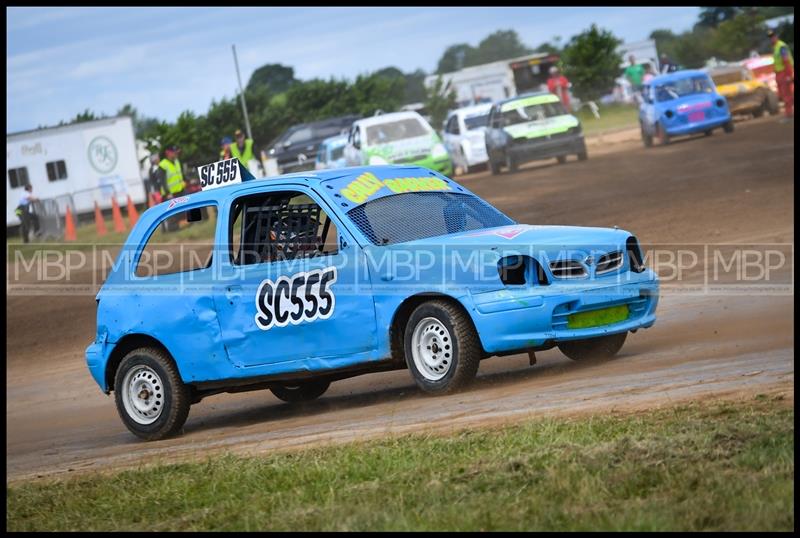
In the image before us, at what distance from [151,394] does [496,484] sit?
4.37m

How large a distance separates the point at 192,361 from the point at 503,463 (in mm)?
3756

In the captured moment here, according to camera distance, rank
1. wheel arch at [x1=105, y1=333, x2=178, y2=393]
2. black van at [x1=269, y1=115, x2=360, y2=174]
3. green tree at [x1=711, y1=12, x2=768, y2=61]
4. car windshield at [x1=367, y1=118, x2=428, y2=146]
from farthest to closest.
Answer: green tree at [x1=711, y1=12, x2=768, y2=61] < black van at [x1=269, y1=115, x2=360, y2=174] < car windshield at [x1=367, y1=118, x2=428, y2=146] < wheel arch at [x1=105, y1=333, x2=178, y2=393]

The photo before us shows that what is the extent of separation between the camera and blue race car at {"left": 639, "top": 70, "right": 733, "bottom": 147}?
96.8ft

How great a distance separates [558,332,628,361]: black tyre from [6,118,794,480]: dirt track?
12 cm

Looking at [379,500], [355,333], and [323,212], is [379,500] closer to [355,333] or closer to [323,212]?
[355,333]

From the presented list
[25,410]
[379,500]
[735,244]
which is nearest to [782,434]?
[379,500]

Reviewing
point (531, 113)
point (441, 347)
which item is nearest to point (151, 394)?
point (441, 347)

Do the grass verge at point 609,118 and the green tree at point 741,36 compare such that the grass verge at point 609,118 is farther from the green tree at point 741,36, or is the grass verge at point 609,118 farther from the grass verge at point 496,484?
the grass verge at point 496,484

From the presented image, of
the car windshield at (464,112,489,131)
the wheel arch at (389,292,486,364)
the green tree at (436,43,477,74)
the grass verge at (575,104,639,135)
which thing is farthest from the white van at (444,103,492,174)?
the green tree at (436,43,477,74)

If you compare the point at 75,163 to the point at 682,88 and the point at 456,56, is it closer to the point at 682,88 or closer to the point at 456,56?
the point at 682,88

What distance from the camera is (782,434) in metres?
6.13

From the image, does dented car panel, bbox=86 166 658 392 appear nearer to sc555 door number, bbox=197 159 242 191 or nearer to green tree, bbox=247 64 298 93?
sc555 door number, bbox=197 159 242 191

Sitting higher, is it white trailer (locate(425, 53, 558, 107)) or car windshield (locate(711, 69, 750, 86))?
white trailer (locate(425, 53, 558, 107))

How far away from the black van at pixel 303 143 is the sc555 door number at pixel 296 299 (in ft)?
97.1
